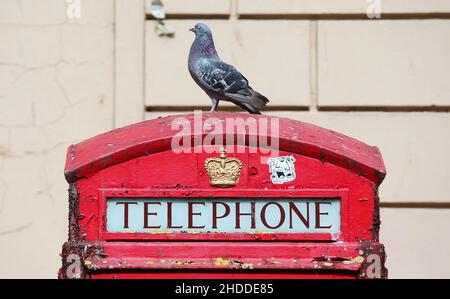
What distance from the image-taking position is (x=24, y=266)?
218 inches

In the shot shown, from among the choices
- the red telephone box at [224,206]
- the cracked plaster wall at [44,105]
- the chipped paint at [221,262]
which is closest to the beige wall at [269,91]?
the cracked plaster wall at [44,105]

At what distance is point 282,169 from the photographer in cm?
274

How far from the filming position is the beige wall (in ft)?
18.0

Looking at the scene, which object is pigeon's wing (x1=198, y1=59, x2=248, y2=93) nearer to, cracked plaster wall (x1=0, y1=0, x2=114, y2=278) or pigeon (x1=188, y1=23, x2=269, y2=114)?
pigeon (x1=188, y1=23, x2=269, y2=114)

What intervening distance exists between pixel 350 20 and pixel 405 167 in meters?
0.96

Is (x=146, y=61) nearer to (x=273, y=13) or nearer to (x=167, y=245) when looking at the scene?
(x=273, y=13)

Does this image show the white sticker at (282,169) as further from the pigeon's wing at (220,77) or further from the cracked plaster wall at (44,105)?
the cracked plaster wall at (44,105)

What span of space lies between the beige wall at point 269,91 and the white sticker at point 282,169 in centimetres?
278

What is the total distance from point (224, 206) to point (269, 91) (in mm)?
2821

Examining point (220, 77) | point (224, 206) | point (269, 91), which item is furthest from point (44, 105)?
point (224, 206)

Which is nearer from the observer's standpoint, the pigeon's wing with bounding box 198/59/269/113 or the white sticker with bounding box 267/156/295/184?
the white sticker with bounding box 267/156/295/184

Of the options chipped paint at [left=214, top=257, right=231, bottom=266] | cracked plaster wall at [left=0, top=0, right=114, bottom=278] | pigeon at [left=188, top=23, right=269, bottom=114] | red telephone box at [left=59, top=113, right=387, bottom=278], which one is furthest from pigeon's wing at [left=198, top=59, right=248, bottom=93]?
cracked plaster wall at [left=0, top=0, right=114, bottom=278]
